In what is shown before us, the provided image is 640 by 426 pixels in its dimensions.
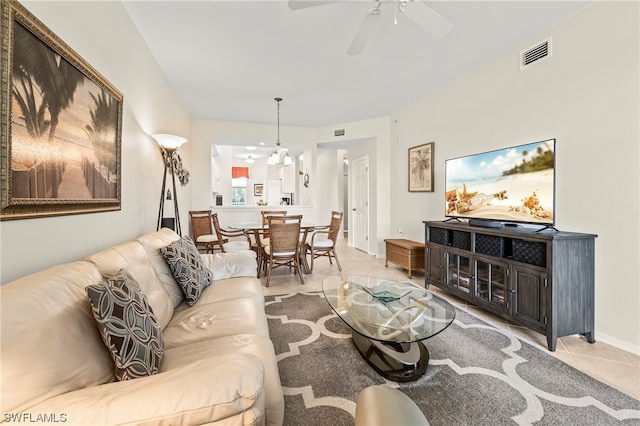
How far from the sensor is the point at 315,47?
2.99 meters

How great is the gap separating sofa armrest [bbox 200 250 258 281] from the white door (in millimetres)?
3935

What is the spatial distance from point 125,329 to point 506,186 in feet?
10.6

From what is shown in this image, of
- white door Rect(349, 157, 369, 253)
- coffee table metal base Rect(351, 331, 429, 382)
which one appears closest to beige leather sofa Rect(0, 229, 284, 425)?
coffee table metal base Rect(351, 331, 429, 382)

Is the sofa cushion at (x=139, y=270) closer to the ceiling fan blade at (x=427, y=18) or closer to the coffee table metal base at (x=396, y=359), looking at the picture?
the coffee table metal base at (x=396, y=359)

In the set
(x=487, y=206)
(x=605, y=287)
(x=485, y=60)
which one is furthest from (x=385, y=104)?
(x=605, y=287)

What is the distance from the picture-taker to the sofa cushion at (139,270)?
1432 millimetres

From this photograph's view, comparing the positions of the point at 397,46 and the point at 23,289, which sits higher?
the point at 397,46

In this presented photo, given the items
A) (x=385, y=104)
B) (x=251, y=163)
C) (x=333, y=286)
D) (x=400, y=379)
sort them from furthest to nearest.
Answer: (x=251, y=163) → (x=385, y=104) → (x=333, y=286) → (x=400, y=379)

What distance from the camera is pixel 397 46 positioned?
A: 3002mm

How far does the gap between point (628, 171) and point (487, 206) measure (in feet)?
3.43

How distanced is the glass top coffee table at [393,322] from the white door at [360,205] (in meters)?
3.98

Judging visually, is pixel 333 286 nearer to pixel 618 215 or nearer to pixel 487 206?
pixel 487 206

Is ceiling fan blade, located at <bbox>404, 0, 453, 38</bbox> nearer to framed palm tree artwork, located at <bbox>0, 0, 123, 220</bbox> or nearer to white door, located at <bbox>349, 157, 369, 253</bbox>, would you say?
framed palm tree artwork, located at <bbox>0, 0, 123, 220</bbox>

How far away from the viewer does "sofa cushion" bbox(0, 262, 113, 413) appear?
751mm
